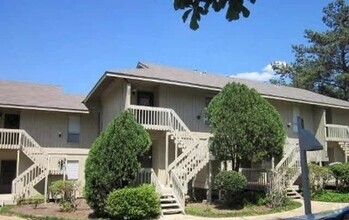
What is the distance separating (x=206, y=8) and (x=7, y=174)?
24.3 m

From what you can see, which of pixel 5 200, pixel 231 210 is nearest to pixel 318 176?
pixel 231 210

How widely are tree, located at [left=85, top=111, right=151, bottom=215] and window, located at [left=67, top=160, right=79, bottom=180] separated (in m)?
9.88

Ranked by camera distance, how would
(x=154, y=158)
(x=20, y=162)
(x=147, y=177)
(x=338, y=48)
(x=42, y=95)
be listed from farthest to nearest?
(x=338, y=48) < (x=42, y=95) < (x=20, y=162) < (x=154, y=158) < (x=147, y=177)

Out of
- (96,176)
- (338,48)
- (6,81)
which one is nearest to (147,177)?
(96,176)

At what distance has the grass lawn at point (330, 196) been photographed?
21.0 meters

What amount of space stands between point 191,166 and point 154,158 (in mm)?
3855

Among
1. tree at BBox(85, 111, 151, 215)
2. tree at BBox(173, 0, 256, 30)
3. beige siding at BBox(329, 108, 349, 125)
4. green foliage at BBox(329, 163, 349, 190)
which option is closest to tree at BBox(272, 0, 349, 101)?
beige siding at BBox(329, 108, 349, 125)

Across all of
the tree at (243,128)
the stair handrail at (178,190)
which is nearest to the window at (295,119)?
the tree at (243,128)

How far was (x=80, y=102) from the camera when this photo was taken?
29000mm

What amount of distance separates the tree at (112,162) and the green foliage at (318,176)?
31.6 ft

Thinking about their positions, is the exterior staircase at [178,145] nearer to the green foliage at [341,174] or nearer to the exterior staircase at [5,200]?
the green foliage at [341,174]

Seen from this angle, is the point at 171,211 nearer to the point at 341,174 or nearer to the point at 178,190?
the point at 178,190

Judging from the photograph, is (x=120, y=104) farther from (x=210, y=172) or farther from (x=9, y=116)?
(x=9, y=116)

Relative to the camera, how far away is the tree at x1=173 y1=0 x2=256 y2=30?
5.40 metres
